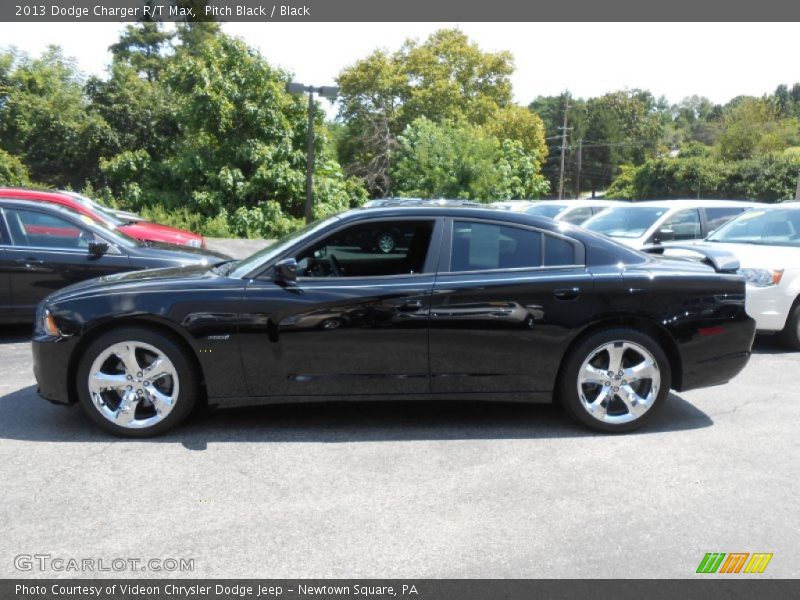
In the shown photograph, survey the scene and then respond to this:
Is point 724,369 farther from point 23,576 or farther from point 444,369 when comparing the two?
point 23,576

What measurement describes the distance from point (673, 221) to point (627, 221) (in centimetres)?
69

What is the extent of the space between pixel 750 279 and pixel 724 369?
2779 millimetres

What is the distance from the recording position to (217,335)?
175 inches

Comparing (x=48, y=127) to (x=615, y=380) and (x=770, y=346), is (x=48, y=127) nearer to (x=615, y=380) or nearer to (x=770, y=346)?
(x=770, y=346)

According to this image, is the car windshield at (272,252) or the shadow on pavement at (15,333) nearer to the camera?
the car windshield at (272,252)

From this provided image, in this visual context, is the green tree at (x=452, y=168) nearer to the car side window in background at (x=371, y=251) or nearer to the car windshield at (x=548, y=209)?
the car windshield at (x=548, y=209)

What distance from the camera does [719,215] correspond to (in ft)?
33.3

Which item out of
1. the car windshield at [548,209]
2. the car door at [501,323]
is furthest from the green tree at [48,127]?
the car door at [501,323]

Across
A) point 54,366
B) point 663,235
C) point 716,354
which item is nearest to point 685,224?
point 663,235

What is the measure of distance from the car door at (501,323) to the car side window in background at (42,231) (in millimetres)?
4893

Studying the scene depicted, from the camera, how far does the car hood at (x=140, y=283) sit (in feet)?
15.0

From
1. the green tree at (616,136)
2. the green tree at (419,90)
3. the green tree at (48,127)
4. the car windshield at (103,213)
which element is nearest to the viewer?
the car windshield at (103,213)

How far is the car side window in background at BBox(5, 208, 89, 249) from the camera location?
7.53 metres
